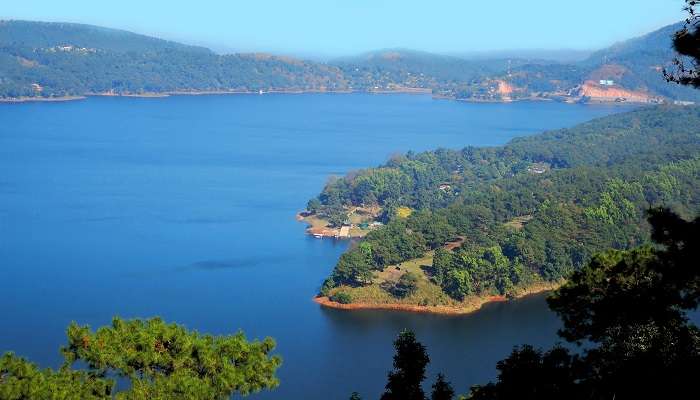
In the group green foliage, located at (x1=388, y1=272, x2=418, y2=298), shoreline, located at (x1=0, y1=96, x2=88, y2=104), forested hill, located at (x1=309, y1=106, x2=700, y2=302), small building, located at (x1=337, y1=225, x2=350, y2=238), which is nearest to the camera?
green foliage, located at (x1=388, y1=272, x2=418, y2=298)

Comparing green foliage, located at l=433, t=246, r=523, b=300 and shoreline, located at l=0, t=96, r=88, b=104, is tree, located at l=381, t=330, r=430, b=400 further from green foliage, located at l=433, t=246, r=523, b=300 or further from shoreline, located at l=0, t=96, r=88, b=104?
shoreline, located at l=0, t=96, r=88, b=104

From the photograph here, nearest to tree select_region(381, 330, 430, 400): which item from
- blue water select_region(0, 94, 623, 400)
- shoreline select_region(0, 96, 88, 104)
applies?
blue water select_region(0, 94, 623, 400)

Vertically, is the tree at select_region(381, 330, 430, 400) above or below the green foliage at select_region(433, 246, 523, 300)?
above

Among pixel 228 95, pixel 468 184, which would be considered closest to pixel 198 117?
pixel 228 95

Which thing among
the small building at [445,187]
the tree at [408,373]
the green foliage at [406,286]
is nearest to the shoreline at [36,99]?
the small building at [445,187]

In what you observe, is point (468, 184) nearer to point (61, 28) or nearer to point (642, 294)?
point (642, 294)
